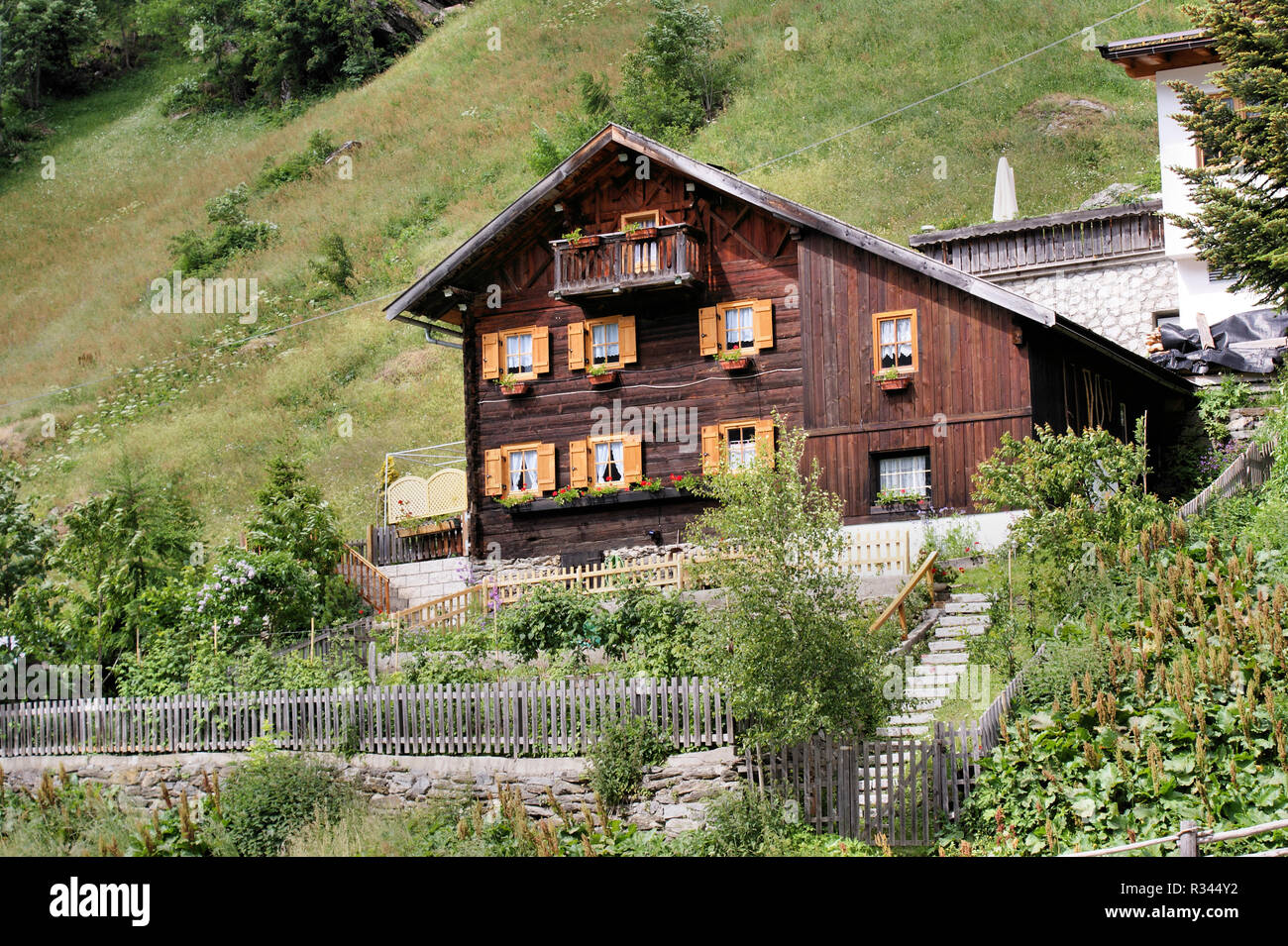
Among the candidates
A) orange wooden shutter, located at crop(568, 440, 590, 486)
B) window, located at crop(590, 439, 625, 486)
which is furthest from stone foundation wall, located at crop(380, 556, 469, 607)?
window, located at crop(590, 439, 625, 486)

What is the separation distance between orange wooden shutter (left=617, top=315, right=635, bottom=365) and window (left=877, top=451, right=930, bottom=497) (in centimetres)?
570

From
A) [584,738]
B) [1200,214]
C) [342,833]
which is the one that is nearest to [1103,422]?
[1200,214]

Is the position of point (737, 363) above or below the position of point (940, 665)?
above

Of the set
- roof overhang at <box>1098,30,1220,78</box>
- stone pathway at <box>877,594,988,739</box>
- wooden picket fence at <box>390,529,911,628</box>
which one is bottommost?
stone pathway at <box>877,594,988,739</box>

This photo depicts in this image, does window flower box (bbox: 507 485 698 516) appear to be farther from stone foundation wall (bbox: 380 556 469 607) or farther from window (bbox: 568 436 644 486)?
stone foundation wall (bbox: 380 556 469 607)

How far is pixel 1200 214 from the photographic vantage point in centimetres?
2392

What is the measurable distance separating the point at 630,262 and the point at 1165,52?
40.8 ft

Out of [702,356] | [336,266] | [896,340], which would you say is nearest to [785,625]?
[896,340]

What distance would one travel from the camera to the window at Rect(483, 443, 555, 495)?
96.9 ft

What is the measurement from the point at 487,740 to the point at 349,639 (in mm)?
5902

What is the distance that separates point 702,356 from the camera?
93.7ft

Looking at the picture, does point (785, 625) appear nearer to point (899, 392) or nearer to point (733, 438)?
point (899, 392)

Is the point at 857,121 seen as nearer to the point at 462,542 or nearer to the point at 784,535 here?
the point at 462,542

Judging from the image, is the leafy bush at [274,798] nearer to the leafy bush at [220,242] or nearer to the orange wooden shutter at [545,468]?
the orange wooden shutter at [545,468]
